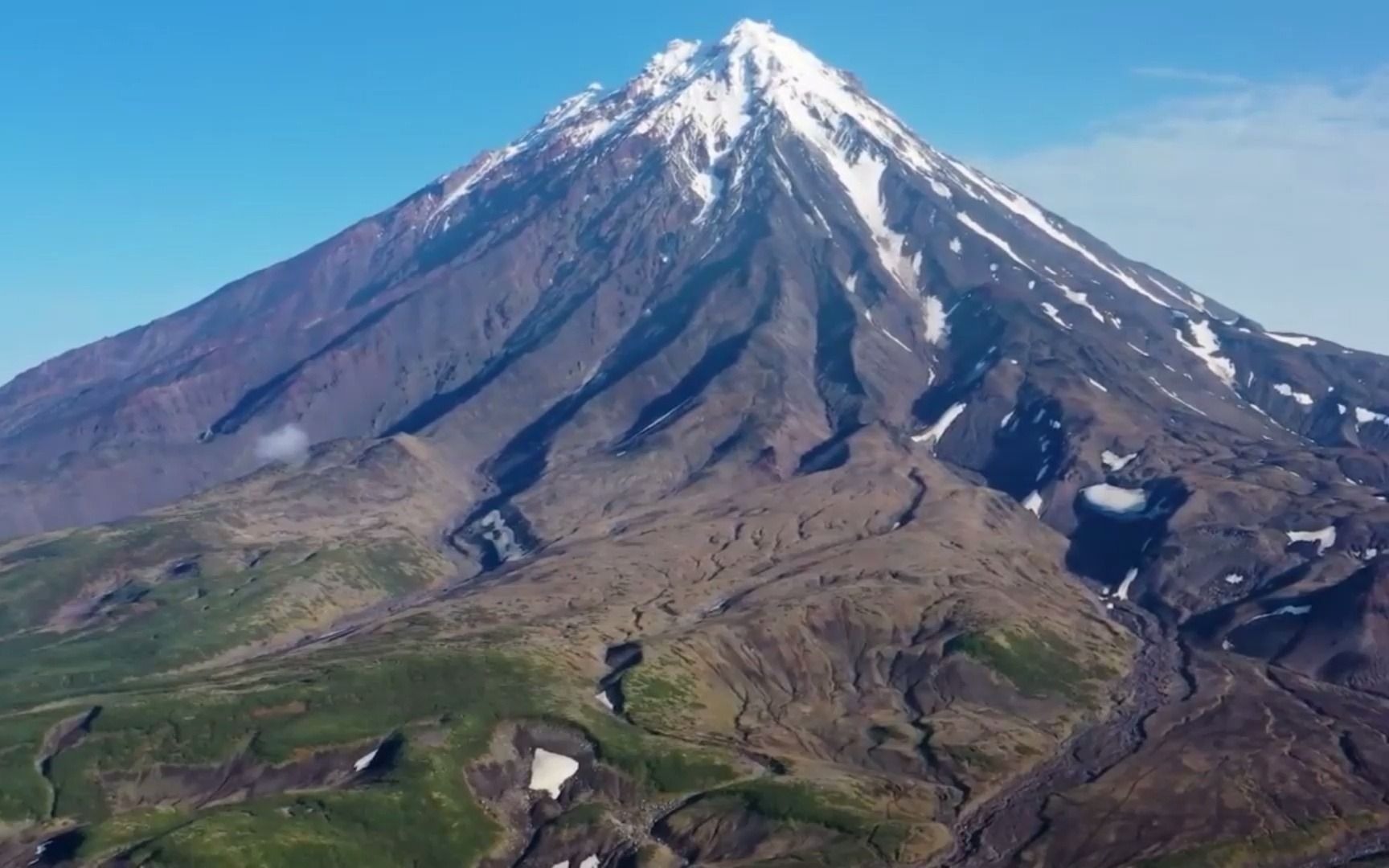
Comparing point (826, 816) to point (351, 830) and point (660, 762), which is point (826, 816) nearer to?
point (660, 762)

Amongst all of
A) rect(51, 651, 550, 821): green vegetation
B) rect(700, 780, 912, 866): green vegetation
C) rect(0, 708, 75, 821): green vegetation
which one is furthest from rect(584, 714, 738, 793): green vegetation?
rect(0, 708, 75, 821): green vegetation

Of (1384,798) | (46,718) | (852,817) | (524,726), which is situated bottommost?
(1384,798)

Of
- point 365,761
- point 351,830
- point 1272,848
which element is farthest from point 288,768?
point 1272,848

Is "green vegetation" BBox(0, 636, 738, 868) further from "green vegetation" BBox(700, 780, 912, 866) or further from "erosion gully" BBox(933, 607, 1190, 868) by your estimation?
"erosion gully" BBox(933, 607, 1190, 868)

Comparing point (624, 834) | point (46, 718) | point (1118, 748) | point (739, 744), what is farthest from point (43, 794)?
point (1118, 748)

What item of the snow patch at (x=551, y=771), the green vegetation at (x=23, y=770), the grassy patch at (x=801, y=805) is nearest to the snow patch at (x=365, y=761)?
the snow patch at (x=551, y=771)

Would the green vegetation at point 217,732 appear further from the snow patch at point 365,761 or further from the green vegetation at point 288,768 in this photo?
the snow patch at point 365,761

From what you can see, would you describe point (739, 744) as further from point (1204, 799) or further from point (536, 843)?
point (1204, 799)
